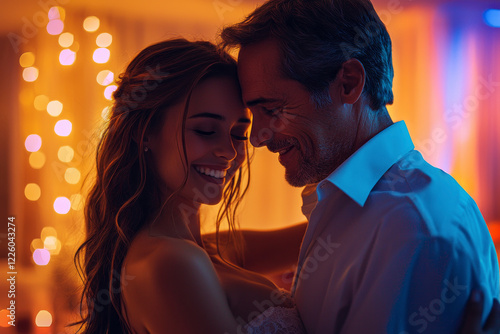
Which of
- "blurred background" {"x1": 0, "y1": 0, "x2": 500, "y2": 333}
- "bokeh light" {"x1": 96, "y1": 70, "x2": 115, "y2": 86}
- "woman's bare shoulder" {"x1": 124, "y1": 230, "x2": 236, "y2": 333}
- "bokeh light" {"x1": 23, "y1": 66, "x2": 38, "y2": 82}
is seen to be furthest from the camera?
"bokeh light" {"x1": 96, "y1": 70, "x2": 115, "y2": 86}

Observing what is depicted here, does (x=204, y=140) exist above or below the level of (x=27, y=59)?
below

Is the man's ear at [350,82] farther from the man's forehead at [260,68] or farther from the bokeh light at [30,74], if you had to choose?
the bokeh light at [30,74]

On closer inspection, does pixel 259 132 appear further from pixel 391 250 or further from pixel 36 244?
pixel 36 244

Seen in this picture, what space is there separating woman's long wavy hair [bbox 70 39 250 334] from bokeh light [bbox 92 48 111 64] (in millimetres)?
1821

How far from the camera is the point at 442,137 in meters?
3.73

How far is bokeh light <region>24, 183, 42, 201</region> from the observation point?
295 centimetres

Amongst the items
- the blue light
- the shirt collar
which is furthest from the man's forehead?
the blue light

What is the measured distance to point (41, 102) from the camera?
9.64 ft

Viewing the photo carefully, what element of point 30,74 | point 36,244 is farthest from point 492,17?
point 36,244

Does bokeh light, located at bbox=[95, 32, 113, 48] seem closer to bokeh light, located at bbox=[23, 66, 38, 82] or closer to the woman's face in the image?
bokeh light, located at bbox=[23, 66, 38, 82]

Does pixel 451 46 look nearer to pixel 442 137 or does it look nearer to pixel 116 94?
pixel 442 137

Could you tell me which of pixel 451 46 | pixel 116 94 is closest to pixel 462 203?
pixel 116 94

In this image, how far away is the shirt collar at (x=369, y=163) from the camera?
111 centimetres

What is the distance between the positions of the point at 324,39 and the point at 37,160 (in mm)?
2363
